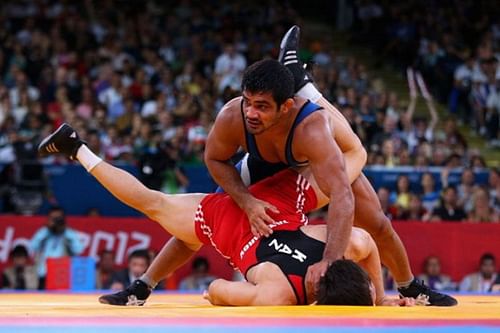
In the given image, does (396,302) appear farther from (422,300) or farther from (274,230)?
(274,230)

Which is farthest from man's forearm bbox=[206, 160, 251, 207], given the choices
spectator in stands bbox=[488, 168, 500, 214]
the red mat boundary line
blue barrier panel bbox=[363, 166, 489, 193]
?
spectator in stands bbox=[488, 168, 500, 214]

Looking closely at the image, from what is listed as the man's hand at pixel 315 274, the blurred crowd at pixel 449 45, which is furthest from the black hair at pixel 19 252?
the blurred crowd at pixel 449 45

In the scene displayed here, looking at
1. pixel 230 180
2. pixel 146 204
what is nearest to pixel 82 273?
pixel 146 204

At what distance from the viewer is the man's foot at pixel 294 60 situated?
4.95m

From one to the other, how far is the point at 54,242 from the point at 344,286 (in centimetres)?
458

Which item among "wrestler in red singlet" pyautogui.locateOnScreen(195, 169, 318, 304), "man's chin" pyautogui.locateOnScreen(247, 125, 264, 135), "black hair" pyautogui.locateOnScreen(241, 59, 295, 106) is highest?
"black hair" pyautogui.locateOnScreen(241, 59, 295, 106)

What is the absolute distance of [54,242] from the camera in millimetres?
8242

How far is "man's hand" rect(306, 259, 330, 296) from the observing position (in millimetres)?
4066

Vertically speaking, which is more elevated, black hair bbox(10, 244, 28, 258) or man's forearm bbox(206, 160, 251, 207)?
man's forearm bbox(206, 160, 251, 207)

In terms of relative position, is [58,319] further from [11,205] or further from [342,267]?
[11,205]

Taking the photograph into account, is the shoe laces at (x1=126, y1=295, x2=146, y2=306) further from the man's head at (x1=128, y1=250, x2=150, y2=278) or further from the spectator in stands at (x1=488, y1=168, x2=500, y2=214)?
the spectator in stands at (x1=488, y1=168, x2=500, y2=214)

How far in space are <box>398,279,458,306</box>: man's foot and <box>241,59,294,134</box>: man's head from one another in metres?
1.07

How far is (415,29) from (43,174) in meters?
6.40

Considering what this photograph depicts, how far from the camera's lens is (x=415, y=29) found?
46.3 feet
